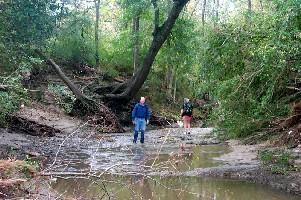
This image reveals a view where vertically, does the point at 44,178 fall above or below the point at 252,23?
below

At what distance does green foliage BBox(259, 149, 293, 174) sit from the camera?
10.4 m

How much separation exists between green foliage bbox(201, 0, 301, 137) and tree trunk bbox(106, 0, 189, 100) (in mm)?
6119

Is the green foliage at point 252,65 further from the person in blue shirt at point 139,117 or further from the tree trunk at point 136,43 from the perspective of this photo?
the tree trunk at point 136,43

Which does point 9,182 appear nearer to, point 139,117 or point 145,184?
point 145,184

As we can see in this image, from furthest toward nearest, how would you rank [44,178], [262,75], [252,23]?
1. [252,23]
2. [262,75]
3. [44,178]

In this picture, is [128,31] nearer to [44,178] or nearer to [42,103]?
[42,103]

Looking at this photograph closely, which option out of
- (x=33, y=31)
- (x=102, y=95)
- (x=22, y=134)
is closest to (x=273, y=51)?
(x=33, y=31)

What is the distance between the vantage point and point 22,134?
18.1 metres

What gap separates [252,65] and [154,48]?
9.82 metres

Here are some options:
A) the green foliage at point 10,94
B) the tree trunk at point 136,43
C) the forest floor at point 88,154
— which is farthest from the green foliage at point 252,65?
the tree trunk at point 136,43

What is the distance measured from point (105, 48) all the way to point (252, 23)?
2067 cm

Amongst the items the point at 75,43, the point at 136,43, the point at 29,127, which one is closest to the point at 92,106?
the point at 29,127

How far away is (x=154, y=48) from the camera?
876 inches

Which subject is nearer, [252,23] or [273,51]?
[273,51]
